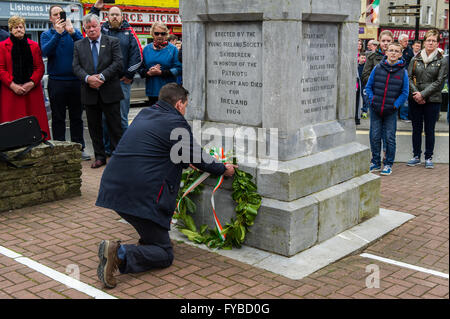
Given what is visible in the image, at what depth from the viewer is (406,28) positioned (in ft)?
145

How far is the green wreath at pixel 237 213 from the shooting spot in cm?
532

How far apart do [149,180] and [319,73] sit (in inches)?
86.5

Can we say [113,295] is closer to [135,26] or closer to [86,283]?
[86,283]

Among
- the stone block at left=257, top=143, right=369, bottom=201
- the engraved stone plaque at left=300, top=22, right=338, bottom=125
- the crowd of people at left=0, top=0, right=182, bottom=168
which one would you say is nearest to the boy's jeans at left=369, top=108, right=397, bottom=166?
the stone block at left=257, top=143, right=369, bottom=201

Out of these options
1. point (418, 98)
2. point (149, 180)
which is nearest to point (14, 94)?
point (149, 180)

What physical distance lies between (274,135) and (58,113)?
4861 mm

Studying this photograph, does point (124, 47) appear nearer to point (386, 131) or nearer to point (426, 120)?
point (386, 131)

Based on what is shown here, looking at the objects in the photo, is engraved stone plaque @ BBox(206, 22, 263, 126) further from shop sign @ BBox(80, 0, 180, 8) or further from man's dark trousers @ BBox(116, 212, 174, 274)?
shop sign @ BBox(80, 0, 180, 8)

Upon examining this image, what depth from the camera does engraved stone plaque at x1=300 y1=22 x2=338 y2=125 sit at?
5570 millimetres

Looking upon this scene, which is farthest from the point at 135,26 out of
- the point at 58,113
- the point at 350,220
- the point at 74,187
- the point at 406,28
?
the point at 406,28

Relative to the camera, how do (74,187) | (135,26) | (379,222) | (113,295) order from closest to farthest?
(113,295) → (379,222) → (74,187) → (135,26)

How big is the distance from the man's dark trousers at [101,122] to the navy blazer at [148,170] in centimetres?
390

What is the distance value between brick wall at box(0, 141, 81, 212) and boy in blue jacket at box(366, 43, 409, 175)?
14.4ft

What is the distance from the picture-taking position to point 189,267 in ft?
16.4
